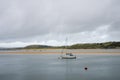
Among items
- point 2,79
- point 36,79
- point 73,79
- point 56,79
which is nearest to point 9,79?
point 2,79

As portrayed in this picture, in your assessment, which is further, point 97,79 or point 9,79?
point 9,79

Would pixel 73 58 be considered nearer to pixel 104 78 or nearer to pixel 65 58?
pixel 65 58

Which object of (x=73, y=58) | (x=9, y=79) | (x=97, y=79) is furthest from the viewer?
(x=73, y=58)

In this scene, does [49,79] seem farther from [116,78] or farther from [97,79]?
[116,78]

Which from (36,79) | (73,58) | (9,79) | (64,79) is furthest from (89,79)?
(73,58)

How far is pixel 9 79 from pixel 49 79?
26.6 ft

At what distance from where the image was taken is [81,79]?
39.9 meters

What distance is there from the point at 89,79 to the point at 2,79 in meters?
16.9

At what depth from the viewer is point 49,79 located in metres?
41.1

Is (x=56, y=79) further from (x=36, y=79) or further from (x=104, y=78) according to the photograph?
(x=104, y=78)

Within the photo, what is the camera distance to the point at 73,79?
133ft

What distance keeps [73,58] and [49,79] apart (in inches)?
2235

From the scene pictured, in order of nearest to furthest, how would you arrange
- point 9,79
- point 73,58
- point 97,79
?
point 97,79 → point 9,79 → point 73,58

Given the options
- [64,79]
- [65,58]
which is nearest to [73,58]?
[65,58]
